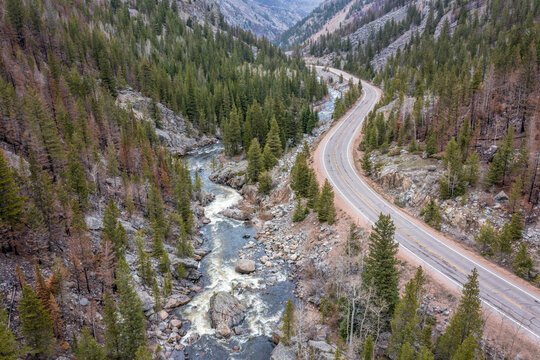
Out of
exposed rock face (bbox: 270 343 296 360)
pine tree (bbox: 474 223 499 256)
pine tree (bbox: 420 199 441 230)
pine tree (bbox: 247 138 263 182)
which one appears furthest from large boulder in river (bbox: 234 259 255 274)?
pine tree (bbox: 247 138 263 182)

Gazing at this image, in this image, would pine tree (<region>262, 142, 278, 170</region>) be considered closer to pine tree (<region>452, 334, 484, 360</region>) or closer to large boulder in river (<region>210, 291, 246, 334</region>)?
large boulder in river (<region>210, 291, 246, 334</region>)

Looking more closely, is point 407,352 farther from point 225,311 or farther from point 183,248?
point 183,248

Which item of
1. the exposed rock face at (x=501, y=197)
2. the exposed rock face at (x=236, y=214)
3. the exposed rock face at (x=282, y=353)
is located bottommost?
the exposed rock face at (x=236, y=214)

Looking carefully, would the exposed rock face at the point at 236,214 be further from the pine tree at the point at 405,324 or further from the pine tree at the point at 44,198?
the pine tree at the point at 405,324

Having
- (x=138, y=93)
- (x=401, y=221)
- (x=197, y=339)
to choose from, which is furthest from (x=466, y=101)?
(x=138, y=93)

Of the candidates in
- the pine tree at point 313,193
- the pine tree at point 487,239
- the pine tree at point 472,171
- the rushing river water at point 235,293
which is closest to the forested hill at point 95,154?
the rushing river water at point 235,293

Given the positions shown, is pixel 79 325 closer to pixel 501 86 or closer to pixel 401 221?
pixel 401 221

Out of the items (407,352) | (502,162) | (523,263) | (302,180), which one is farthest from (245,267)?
(502,162)
